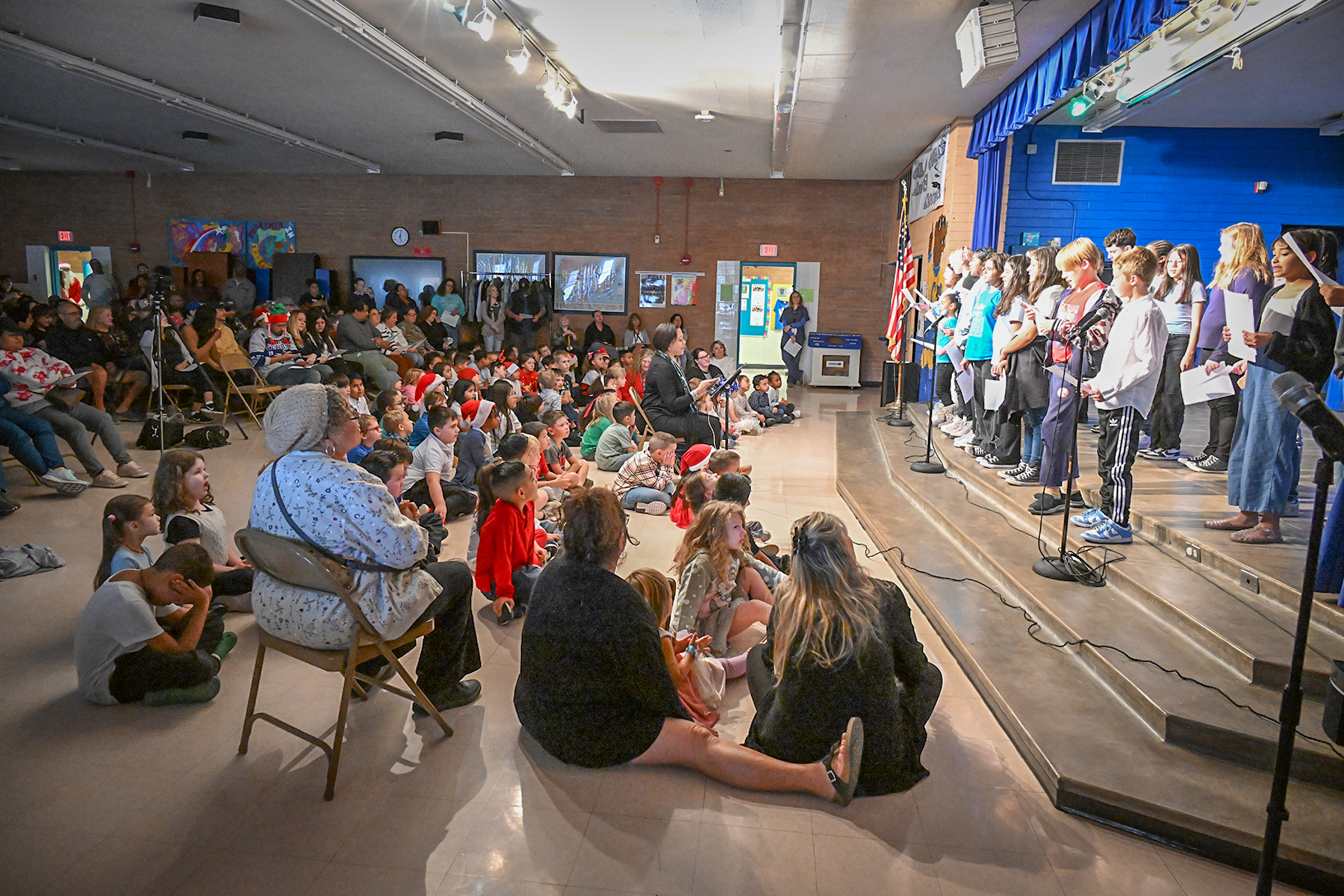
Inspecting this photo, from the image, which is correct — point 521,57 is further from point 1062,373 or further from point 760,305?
point 760,305

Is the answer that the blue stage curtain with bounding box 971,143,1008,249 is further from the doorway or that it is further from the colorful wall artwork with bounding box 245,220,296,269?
the colorful wall artwork with bounding box 245,220,296,269

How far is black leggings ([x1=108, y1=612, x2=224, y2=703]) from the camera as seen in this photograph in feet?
9.80

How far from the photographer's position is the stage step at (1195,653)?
2623 mm

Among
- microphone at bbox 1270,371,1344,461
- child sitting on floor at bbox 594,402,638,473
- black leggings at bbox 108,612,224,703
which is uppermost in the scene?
microphone at bbox 1270,371,1344,461

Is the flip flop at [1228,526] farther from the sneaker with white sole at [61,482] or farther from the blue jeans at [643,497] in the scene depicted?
the sneaker with white sole at [61,482]

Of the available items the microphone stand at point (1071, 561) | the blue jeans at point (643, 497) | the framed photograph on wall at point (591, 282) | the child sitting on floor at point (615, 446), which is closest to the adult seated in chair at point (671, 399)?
the child sitting on floor at point (615, 446)

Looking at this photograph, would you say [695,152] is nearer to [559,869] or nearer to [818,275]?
[818,275]

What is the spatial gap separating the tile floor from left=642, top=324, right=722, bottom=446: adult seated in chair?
384 centimetres

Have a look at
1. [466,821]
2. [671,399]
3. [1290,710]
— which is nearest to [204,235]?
[671,399]

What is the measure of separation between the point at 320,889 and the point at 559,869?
0.62 m

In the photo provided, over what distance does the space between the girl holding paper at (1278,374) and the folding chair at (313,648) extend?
366 cm

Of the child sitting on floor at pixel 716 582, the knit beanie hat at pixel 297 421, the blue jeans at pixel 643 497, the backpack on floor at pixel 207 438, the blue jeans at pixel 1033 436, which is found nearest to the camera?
the knit beanie hat at pixel 297 421

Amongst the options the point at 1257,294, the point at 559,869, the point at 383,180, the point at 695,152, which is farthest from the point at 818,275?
the point at 559,869

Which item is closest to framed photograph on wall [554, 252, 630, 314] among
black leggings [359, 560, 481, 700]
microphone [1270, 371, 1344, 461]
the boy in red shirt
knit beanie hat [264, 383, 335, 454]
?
the boy in red shirt
